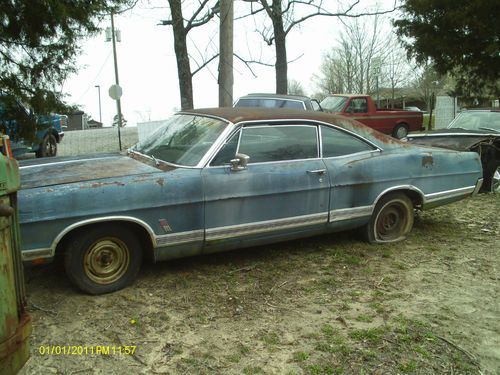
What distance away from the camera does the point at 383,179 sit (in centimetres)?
510

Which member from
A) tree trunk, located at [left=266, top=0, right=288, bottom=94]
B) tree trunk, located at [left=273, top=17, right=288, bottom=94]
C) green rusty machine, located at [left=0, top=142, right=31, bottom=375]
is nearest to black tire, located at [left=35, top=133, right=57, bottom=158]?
tree trunk, located at [left=266, top=0, right=288, bottom=94]

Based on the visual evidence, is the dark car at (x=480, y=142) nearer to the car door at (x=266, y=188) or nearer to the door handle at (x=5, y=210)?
the car door at (x=266, y=188)

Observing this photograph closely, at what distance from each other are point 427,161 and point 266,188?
205 centimetres

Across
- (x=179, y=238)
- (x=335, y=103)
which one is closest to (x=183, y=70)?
(x=335, y=103)

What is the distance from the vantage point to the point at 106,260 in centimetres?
389

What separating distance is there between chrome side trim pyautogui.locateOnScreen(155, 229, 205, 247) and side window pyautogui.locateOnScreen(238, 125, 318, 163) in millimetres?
837

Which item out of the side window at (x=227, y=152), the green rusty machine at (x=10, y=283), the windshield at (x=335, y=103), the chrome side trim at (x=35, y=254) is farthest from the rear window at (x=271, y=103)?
the green rusty machine at (x=10, y=283)

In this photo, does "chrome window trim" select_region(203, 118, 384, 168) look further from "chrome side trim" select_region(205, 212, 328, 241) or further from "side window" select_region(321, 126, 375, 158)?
"chrome side trim" select_region(205, 212, 328, 241)

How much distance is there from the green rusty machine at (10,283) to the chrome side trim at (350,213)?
3.18 meters

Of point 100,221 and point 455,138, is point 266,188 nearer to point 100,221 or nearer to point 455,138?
point 100,221

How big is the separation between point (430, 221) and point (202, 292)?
11.8ft

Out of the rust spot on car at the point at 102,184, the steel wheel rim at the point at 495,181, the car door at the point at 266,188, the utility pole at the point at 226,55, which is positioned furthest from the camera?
the utility pole at the point at 226,55

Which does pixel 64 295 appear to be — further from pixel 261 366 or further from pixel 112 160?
pixel 261 366

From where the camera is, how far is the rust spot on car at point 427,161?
17.6 ft
